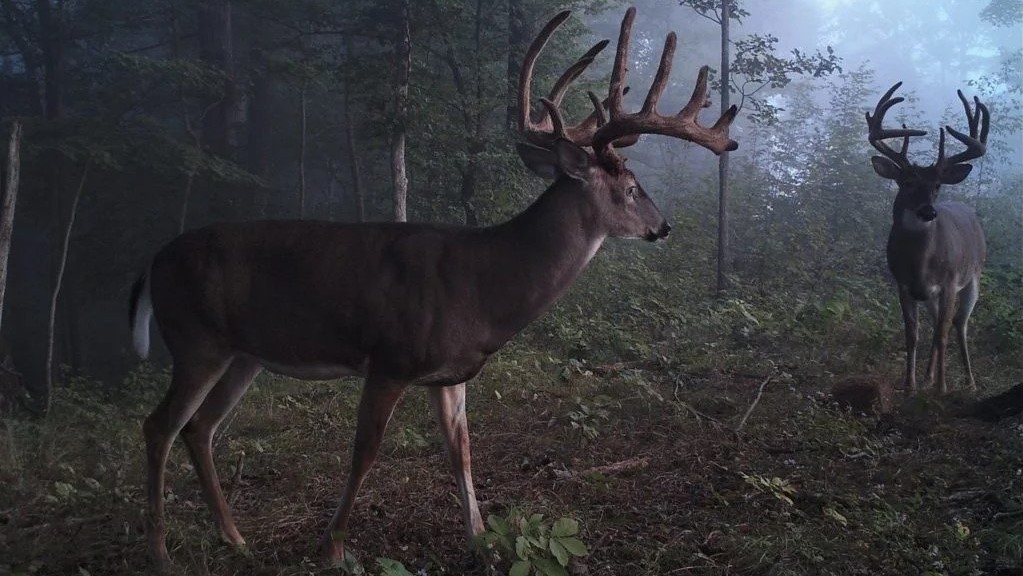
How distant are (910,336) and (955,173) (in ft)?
5.65

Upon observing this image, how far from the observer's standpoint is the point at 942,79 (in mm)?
63281

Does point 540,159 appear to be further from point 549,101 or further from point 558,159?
point 549,101

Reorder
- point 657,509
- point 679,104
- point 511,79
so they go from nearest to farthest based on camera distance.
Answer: point 657,509 → point 511,79 → point 679,104

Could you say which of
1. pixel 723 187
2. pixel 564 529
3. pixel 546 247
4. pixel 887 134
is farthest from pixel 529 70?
pixel 723 187

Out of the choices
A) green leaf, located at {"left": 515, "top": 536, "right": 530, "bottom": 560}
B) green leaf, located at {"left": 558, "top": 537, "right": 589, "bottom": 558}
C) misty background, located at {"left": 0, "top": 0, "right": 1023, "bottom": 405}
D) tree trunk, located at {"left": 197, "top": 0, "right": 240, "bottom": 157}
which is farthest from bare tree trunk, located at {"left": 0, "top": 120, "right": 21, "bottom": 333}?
tree trunk, located at {"left": 197, "top": 0, "right": 240, "bottom": 157}


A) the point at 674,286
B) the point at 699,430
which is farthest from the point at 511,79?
the point at 699,430

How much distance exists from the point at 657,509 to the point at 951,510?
1.52 metres

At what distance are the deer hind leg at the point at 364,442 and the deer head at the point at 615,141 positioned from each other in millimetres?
1360

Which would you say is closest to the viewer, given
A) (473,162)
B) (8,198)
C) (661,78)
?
(661,78)

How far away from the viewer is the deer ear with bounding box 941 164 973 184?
7.89 meters

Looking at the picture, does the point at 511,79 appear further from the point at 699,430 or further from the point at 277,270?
the point at 277,270

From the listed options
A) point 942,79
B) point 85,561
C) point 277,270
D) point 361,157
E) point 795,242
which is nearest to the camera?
point 85,561

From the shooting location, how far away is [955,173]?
312 inches

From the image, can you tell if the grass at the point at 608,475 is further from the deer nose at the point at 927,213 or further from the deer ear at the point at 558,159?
the deer ear at the point at 558,159
